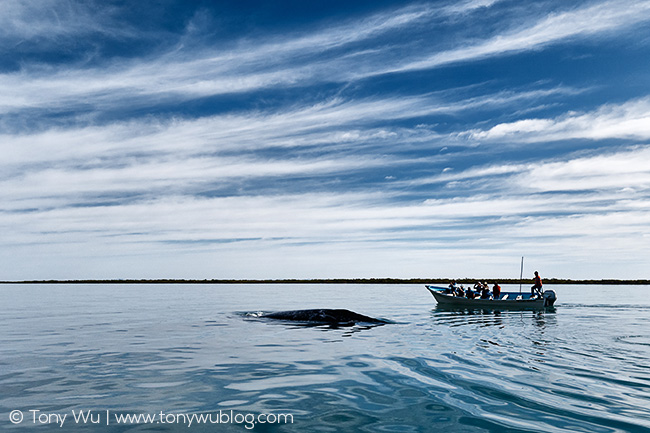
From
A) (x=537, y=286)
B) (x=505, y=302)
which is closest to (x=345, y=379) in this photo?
(x=505, y=302)

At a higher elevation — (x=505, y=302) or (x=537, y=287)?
(x=537, y=287)

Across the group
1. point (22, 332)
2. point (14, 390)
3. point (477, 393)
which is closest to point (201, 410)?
point (14, 390)

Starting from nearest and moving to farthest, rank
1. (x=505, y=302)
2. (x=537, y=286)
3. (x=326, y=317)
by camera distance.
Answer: (x=326, y=317) → (x=505, y=302) → (x=537, y=286)

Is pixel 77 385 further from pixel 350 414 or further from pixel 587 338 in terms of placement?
pixel 587 338

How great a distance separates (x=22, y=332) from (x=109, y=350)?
11394 millimetres

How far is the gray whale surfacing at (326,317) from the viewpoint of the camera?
30.1 metres

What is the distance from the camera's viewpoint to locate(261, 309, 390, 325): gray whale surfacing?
30109 millimetres

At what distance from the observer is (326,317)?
30.8 meters

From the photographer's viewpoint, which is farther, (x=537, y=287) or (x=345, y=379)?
(x=537, y=287)

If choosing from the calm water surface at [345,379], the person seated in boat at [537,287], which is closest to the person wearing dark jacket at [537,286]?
the person seated in boat at [537,287]

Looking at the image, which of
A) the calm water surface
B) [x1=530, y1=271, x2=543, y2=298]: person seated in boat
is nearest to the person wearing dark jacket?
[x1=530, y1=271, x2=543, y2=298]: person seated in boat

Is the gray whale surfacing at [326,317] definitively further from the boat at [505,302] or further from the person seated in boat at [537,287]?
the person seated in boat at [537,287]

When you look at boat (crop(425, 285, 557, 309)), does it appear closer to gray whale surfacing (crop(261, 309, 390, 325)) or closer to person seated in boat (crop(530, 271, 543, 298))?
person seated in boat (crop(530, 271, 543, 298))

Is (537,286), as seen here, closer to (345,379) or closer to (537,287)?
(537,287)
